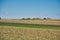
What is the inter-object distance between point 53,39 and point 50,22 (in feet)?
23.4

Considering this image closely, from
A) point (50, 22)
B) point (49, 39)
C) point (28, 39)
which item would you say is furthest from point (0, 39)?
point (50, 22)

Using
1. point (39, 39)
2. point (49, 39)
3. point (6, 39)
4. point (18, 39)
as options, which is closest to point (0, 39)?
point (6, 39)

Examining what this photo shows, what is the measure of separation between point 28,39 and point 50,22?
24.0 ft

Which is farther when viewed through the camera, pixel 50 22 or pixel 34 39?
pixel 50 22

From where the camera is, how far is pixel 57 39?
418 cm

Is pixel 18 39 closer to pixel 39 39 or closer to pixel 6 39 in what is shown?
pixel 6 39

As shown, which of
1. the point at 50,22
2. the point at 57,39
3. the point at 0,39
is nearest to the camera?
the point at 0,39

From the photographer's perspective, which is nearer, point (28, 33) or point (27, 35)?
point (27, 35)

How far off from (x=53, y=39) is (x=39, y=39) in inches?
16.2

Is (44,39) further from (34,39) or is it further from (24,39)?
(24,39)

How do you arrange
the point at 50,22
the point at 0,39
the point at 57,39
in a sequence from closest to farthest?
the point at 0,39 → the point at 57,39 → the point at 50,22

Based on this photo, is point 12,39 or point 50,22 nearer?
point 12,39

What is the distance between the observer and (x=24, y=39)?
4.00m

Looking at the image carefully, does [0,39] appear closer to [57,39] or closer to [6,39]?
[6,39]
